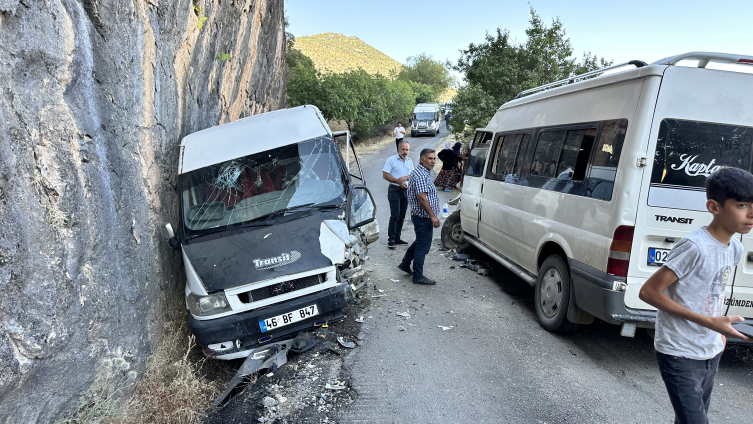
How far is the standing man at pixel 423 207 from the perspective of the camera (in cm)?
592

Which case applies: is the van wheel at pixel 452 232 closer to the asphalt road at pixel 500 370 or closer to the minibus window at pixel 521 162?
the asphalt road at pixel 500 370

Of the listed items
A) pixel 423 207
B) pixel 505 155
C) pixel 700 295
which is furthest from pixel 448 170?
pixel 700 295

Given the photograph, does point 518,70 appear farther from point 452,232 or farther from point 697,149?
point 697,149

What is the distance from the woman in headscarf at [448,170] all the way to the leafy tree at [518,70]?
2.33 m

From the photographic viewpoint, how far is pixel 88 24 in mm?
4125

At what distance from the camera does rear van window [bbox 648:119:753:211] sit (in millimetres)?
3578

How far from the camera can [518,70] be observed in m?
15.6

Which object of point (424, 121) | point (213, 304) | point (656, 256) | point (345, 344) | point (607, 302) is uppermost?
point (424, 121)

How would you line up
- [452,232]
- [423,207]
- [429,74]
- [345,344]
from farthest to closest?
[429,74]
[452,232]
[423,207]
[345,344]

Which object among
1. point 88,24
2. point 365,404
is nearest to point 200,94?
point 88,24

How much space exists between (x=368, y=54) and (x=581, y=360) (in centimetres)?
9956

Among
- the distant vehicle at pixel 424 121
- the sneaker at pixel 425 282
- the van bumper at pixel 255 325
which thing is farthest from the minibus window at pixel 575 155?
the distant vehicle at pixel 424 121

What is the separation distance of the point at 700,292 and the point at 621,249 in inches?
65.4

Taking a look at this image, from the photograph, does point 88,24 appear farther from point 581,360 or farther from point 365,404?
point 581,360
